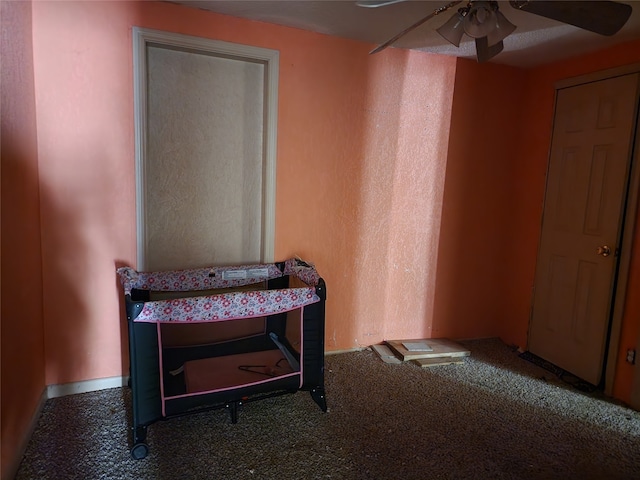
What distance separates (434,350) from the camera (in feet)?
Answer: 9.37

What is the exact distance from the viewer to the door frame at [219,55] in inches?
83.5

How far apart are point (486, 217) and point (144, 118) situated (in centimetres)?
253

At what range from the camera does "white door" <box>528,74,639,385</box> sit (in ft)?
7.87

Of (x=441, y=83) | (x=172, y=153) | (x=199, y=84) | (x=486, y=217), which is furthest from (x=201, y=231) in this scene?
(x=486, y=217)

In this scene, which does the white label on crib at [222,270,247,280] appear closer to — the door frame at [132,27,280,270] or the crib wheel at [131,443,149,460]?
the door frame at [132,27,280,270]

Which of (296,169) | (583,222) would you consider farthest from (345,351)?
(583,222)

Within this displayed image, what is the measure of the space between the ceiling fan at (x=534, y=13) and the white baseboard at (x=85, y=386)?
2.32 meters

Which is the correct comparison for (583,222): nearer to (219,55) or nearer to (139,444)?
(219,55)

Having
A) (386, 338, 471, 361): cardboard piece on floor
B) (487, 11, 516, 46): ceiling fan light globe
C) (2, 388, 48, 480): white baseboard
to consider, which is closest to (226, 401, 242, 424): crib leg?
(2, 388, 48, 480): white baseboard

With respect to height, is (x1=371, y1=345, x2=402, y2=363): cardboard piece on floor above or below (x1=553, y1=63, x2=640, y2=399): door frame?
below

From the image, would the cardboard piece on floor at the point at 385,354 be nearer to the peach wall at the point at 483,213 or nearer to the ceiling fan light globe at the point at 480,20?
the peach wall at the point at 483,213

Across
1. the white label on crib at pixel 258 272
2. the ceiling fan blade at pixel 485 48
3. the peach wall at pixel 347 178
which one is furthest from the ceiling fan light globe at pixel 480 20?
the white label on crib at pixel 258 272

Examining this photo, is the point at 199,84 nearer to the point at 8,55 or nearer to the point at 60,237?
the point at 8,55

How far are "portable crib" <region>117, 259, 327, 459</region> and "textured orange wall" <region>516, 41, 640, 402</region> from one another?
183 cm
